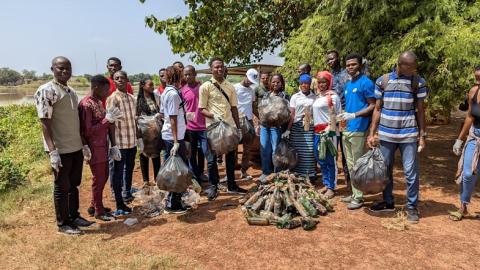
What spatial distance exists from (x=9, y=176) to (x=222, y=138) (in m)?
4.19

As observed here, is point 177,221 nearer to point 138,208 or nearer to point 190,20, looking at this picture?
point 138,208

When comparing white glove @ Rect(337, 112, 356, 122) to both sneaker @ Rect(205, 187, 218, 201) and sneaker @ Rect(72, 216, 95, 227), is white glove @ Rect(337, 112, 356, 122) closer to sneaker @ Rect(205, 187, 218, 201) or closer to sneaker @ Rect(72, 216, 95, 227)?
sneaker @ Rect(205, 187, 218, 201)

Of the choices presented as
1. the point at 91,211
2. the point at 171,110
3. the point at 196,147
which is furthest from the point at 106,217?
the point at 196,147

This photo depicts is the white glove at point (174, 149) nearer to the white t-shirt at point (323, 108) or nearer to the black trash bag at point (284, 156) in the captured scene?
the black trash bag at point (284, 156)

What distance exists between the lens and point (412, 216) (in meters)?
4.43

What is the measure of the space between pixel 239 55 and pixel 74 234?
789 cm

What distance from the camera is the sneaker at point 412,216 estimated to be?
14.4 ft

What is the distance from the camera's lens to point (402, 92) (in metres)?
4.25

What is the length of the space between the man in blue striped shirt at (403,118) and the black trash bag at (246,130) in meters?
2.05

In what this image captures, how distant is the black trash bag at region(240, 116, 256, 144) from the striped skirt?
26.7 inches

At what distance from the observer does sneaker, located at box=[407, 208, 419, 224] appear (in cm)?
440

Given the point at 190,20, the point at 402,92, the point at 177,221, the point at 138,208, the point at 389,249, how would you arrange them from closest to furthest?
the point at 389,249, the point at 402,92, the point at 177,221, the point at 138,208, the point at 190,20

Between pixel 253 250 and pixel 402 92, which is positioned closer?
pixel 253 250

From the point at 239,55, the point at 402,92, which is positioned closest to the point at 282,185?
the point at 402,92
